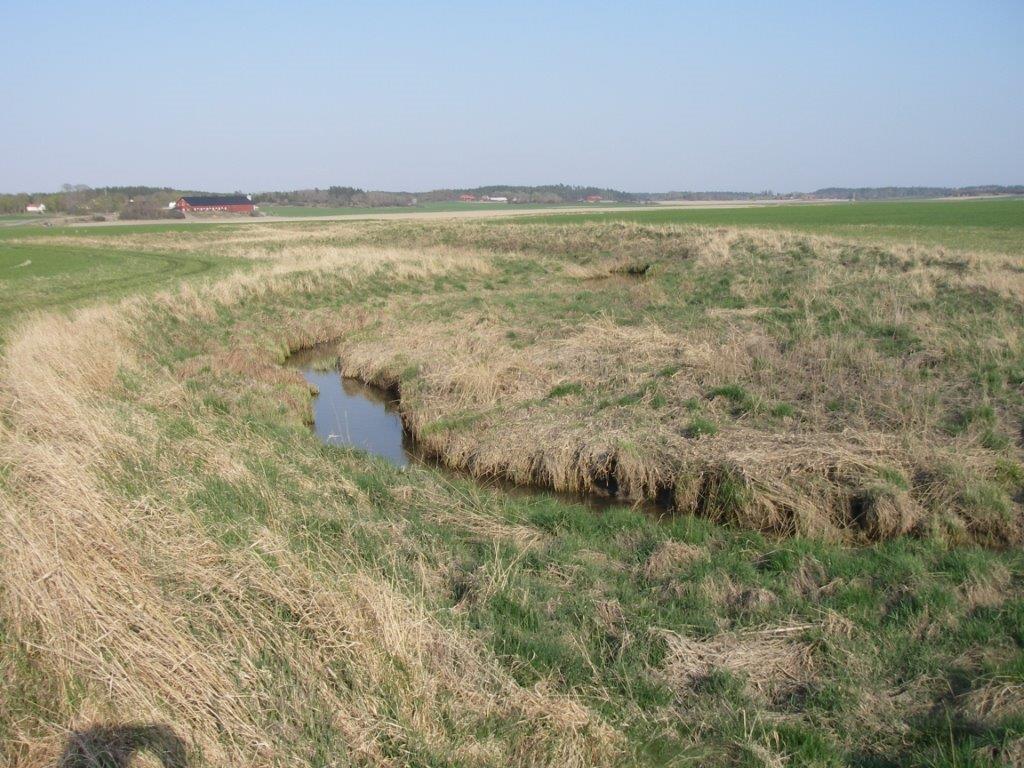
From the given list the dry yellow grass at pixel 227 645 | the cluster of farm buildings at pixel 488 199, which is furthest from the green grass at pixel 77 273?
the cluster of farm buildings at pixel 488 199

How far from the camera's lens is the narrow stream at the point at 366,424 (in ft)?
32.7

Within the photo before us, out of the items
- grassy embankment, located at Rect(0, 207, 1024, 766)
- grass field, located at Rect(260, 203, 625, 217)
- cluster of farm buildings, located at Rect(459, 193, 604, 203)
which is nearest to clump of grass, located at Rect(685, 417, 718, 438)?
grassy embankment, located at Rect(0, 207, 1024, 766)

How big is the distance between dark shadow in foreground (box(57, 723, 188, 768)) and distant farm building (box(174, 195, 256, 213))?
12301cm

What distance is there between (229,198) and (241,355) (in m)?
122

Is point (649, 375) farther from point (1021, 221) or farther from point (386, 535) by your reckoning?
point (1021, 221)

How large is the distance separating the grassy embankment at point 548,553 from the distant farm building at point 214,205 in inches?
4359

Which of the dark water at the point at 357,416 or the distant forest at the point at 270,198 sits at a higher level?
the distant forest at the point at 270,198

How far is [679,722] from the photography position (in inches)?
177

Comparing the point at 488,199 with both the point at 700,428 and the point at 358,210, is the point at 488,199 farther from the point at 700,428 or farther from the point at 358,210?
the point at 700,428

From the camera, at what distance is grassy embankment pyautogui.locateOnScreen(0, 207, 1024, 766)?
13.9 ft

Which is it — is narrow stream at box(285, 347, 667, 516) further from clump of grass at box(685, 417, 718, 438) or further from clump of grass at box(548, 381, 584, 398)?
clump of grass at box(548, 381, 584, 398)

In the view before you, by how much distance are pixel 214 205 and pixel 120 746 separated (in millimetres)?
129369

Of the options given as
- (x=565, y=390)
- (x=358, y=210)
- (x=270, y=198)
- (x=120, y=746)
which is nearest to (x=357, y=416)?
(x=565, y=390)

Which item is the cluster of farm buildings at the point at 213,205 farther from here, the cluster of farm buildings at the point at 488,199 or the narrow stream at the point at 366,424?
the narrow stream at the point at 366,424
